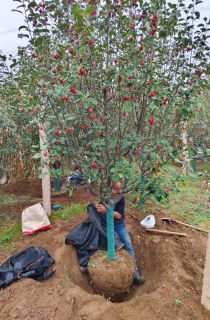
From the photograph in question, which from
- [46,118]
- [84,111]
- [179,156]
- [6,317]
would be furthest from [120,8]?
[6,317]

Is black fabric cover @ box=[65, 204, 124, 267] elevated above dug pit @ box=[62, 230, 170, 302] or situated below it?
above

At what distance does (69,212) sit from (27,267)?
6.03 ft

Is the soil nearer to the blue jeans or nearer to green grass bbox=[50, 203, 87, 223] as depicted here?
green grass bbox=[50, 203, 87, 223]

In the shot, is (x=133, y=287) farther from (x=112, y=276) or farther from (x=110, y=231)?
(x=110, y=231)

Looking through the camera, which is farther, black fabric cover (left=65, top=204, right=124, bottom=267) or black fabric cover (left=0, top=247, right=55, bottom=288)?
black fabric cover (left=65, top=204, right=124, bottom=267)

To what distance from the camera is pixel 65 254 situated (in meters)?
3.62

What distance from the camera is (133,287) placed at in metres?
Result: 3.51

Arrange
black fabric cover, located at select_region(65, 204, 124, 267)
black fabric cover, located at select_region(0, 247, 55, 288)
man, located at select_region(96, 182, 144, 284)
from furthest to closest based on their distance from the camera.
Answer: black fabric cover, located at select_region(65, 204, 124, 267) → man, located at select_region(96, 182, 144, 284) → black fabric cover, located at select_region(0, 247, 55, 288)

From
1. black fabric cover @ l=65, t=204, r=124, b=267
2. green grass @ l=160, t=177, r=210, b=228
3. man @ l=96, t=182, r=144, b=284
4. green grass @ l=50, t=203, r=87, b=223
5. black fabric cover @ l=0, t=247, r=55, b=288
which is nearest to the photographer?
black fabric cover @ l=0, t=247, r=55, b=288

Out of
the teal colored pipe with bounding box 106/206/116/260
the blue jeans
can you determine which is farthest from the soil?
the teal colored pipe with bounding box 106/206/116/260

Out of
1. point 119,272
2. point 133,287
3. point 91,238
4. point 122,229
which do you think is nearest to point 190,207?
point 122,229

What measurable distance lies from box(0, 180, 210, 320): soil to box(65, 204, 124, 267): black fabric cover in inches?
5.2

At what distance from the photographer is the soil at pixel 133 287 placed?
103 inches

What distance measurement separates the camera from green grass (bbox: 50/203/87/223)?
15.7 feet
